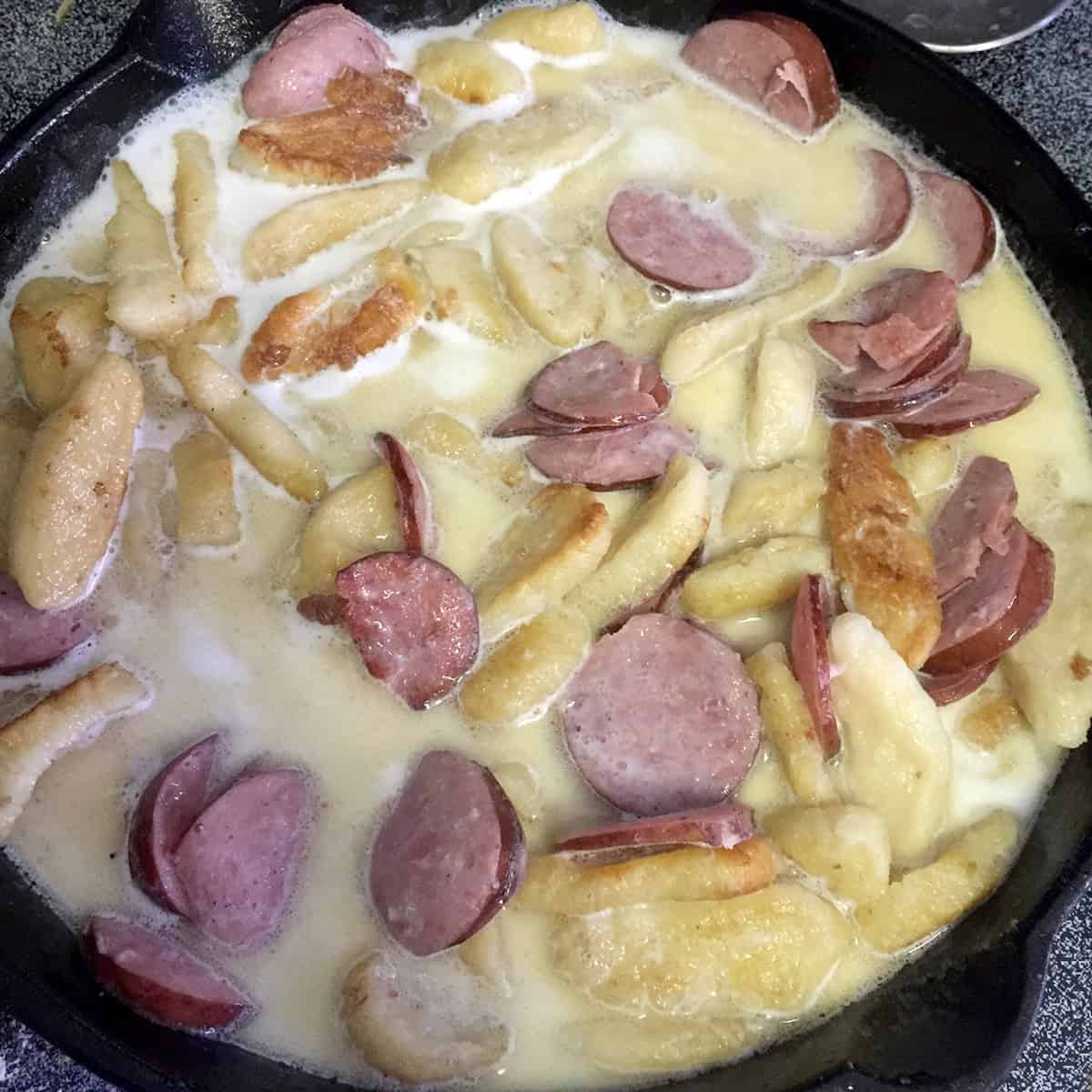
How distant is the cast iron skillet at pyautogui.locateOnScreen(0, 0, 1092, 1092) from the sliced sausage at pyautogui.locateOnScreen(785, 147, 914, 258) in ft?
0.34

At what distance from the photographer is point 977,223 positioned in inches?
71.7

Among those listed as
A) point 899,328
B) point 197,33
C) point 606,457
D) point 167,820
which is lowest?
point 899,328

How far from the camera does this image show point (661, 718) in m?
1.49

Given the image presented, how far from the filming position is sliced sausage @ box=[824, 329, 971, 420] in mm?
1666

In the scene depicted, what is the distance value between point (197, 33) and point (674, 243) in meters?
0.82

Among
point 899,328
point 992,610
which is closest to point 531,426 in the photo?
point 899,328

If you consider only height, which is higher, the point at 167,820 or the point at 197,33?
the point at 197,33

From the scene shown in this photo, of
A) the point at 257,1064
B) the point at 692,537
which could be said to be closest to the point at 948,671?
the point at 692,537

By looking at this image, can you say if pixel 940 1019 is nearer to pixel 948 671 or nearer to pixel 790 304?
pixel 948 671

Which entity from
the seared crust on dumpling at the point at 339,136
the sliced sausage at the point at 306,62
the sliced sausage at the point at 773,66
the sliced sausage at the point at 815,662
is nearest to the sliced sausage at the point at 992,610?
the sliced sausage at the point at 815,662

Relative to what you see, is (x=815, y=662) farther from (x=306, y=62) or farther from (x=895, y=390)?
(x=306, y=62)

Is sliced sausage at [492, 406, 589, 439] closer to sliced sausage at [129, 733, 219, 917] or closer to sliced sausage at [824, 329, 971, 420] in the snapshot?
sliced sausage at [824, 329, 971, 420]

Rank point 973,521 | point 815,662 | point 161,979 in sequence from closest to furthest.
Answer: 1. point 161,979
2. point 815,662
3. point 973,521

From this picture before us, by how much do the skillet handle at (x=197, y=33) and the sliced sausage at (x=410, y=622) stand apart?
2.99ft
